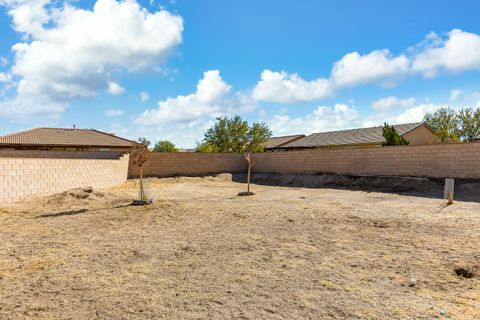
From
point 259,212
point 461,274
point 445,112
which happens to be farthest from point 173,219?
point 445,112

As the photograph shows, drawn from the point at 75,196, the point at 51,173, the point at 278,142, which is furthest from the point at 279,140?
the point at 75,196

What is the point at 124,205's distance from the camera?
1116 centimetres

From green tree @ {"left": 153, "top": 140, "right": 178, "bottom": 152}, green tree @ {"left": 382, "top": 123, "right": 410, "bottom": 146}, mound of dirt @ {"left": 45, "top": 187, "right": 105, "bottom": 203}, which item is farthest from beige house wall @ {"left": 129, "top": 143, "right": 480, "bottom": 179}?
green tree @ {"left": 153, "top": 140, "right": 178, "bottom": 152}

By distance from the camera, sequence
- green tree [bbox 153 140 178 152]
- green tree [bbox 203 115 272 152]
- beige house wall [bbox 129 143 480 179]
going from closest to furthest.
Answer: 1. beige house wall [bbox 129 143 480 179]
2. green tree [bbox 203 115 272 152]
3. green tree [bbox 153 140 178 152]

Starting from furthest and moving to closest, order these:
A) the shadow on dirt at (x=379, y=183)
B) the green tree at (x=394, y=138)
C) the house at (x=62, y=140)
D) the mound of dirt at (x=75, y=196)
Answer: the house at (x=62, y=140) → the green tree at (x=394, y=138) → the shadow on dirt at (x=379, y=183) → the mound of dirt at (x=75, y=196)

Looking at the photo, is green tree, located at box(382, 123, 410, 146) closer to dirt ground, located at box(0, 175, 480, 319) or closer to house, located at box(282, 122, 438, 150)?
house, located at box(282, 122, 438, 150)

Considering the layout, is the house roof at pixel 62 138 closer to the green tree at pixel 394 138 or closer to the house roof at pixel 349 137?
the house roof at pixel 349 137

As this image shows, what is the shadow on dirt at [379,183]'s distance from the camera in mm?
13883

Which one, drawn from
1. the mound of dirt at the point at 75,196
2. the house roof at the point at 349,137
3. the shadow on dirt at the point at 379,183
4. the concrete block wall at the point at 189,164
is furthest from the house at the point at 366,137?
the mound of dirt at the point at 75,196

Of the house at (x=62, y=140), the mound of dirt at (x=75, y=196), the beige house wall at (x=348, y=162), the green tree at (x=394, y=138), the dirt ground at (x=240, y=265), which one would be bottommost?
the dirt ground at (x=240, y=265)

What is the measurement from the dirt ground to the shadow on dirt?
16.2 ft

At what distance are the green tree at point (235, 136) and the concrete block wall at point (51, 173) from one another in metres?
19.1

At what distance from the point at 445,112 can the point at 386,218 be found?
144 feet

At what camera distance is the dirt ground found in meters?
3.76
